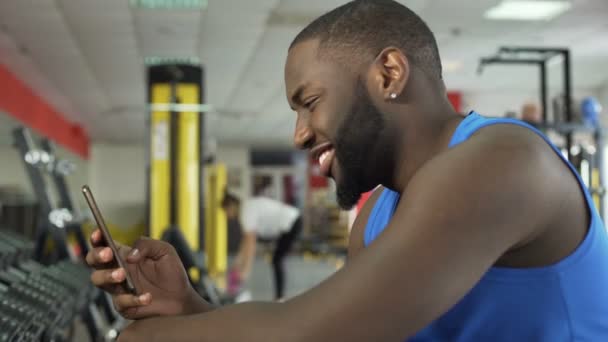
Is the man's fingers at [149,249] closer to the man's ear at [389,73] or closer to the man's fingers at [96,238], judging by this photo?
the man's fingers at [96,238]

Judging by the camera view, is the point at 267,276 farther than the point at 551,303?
Yes

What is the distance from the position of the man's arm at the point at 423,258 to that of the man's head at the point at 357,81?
0.15 metres

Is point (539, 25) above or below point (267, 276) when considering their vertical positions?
above

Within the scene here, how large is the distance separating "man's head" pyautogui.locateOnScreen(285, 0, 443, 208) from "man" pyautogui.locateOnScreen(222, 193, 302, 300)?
5.00 metres

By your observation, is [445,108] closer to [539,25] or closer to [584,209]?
[584,209]

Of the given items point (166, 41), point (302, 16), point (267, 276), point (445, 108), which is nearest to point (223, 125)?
point (267, 276)

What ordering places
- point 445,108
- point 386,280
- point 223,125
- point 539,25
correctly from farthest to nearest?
point 223,125, point 539,25, point 445,108, point 386,280

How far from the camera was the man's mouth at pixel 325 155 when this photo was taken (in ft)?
2.86

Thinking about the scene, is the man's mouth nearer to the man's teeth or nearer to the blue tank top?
the man's teeth

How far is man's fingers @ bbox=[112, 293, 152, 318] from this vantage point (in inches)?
35.5

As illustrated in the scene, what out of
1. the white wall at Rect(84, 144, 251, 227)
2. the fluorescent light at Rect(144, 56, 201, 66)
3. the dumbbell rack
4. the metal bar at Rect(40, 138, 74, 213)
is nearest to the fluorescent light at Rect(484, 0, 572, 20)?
the fluorescent light at Rect(144, 56, 201, 66)

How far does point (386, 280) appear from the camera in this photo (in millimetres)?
631

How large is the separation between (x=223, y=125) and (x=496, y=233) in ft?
44.0

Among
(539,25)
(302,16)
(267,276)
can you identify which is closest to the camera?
(302,16)
